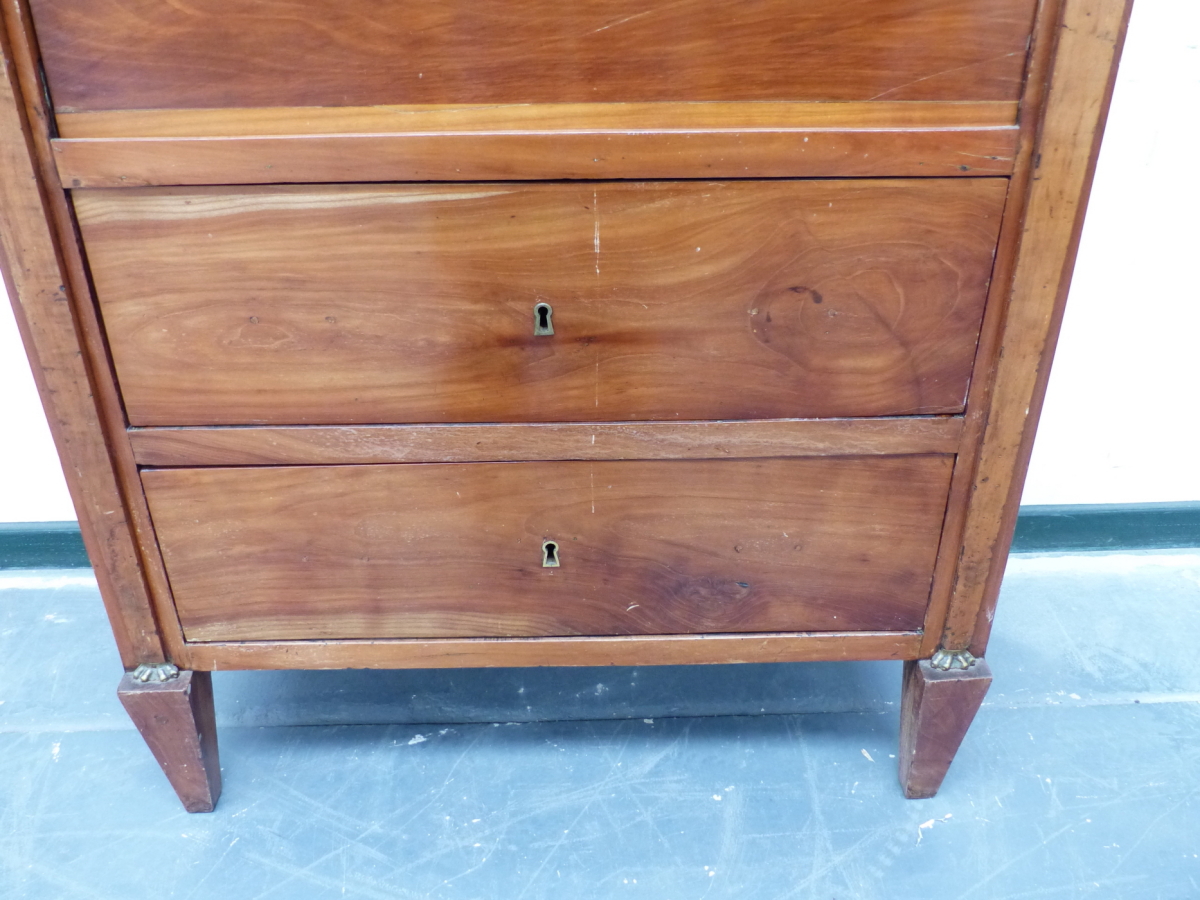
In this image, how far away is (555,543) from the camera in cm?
94

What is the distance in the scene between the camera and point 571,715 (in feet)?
4.12

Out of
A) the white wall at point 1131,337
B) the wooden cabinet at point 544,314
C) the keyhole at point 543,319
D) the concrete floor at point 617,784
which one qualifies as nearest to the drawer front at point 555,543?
the wooden cabinet at point 544,314

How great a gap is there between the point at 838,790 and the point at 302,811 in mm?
733

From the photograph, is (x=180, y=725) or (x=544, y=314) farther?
(x=180, y=725)

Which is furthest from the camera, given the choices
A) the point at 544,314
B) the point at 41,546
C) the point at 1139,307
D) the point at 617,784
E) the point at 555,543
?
the point at 41,546

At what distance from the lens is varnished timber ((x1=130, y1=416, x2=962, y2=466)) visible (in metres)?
0.87

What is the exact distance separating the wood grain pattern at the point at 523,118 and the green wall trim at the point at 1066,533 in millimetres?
1074

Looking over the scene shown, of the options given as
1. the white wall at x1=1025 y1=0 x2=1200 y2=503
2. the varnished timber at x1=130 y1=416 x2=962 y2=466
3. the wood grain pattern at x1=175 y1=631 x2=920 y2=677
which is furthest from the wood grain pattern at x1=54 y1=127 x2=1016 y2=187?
the white wall at x1=1025 y1=0 x2=1200 y2=503

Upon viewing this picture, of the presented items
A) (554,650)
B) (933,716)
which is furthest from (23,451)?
(933,716)

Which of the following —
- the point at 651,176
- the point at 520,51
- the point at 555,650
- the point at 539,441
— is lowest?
the point at 555,650

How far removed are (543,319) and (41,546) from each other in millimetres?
1293

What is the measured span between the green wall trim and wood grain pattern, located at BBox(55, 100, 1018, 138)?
107cm

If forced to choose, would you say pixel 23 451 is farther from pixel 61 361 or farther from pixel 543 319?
pixel 543 319

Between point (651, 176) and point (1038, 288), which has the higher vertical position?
point (651, 176)
